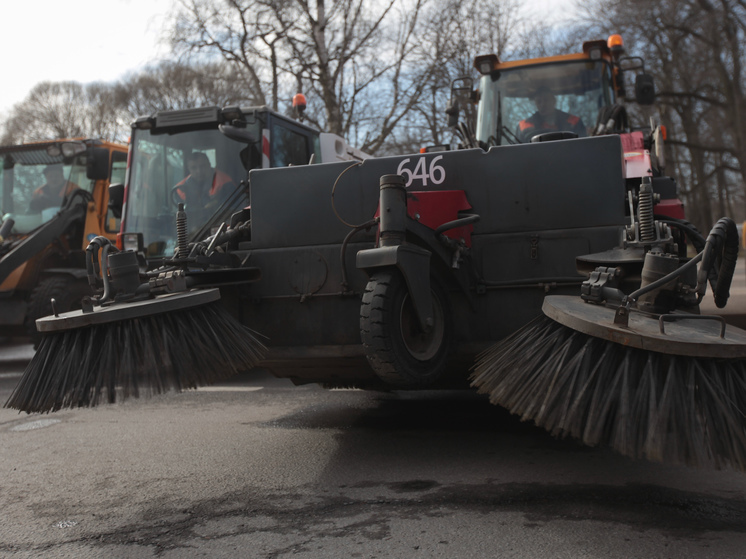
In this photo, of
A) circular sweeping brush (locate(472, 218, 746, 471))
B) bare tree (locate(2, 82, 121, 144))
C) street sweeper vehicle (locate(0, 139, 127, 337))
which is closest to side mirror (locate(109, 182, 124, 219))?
street sweeper vehicle (locate(0, 139, 127, 337))

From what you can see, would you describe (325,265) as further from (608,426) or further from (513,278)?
(608,426)

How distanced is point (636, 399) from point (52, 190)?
8924mm

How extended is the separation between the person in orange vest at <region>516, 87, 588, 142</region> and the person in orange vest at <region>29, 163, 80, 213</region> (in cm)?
603

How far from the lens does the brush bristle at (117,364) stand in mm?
3271

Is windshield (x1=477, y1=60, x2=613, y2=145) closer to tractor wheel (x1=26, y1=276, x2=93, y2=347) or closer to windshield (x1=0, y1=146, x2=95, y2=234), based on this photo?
tractor wheel (x1=26, y1=276, x2=93, y2=347)

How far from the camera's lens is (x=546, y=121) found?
6.97 m

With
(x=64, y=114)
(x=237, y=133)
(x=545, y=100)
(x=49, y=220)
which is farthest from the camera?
(x=64, y=114)

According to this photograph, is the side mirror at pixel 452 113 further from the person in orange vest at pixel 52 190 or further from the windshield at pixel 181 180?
the person in orange vest at pixel 52 190

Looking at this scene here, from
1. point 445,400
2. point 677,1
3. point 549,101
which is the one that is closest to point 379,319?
point 445,400

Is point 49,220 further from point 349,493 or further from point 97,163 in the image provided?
point 349,493

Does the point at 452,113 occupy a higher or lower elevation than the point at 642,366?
higher

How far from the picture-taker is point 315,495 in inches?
135

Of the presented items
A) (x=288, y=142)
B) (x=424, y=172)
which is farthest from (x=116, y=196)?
(x=424, y=172)

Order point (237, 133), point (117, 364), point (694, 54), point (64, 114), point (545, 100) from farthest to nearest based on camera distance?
point (64, 114)
point (694, 54)
point (545, 100)
point (237, 133)
point (117, 364)
